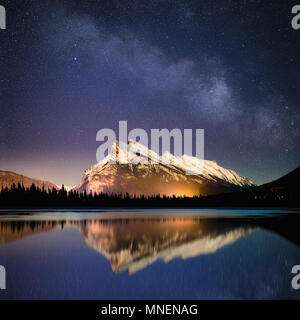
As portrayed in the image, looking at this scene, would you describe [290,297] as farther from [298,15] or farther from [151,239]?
[298,15]

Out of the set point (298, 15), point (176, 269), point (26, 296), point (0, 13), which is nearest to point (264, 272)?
point (176, 269)

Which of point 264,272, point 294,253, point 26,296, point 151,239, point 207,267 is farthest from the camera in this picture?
point 151,239

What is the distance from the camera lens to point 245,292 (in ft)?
49.8

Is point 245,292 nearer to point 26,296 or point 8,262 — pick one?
point 26,296

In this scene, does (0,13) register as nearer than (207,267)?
No

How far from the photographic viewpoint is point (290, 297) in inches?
581

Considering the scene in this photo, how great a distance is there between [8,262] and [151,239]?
12.5m

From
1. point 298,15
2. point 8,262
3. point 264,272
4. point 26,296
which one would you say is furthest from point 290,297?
point 298,15

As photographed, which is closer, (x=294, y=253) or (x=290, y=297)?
(x=290, y=297)

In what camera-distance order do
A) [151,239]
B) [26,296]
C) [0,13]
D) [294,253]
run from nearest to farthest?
[26,296] < [294,253] < [0,13] < [151,239]
